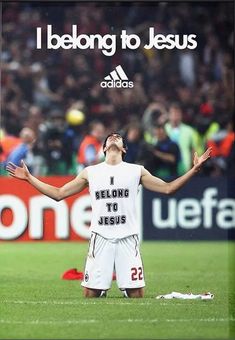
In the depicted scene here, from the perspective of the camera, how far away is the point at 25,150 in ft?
60.5

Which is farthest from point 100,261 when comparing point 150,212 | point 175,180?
point 150,212

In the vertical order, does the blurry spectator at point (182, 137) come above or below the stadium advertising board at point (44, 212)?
above

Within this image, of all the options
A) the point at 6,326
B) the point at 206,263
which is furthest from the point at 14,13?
the point at 6,326

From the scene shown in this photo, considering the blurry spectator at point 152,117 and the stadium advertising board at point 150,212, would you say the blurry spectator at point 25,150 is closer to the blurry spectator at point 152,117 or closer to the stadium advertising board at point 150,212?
the stadium advertising board at point 150,212

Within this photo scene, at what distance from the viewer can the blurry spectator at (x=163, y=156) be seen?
57.7 ft

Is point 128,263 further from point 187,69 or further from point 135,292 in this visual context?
point 187,69

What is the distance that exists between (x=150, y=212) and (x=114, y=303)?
295 inches

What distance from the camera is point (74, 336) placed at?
348 inches

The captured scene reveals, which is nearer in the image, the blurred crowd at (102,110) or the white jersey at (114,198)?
the white jersey at (114,198)

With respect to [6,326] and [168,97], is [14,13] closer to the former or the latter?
[168,97]

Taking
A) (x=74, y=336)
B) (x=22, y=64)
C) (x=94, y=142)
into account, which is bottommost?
(x=74, y=336)

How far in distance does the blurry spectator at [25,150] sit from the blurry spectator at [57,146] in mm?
218

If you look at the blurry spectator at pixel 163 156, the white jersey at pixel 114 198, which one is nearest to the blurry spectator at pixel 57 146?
the blurry spectator at pixel 163 156

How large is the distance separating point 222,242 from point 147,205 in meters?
1.16
